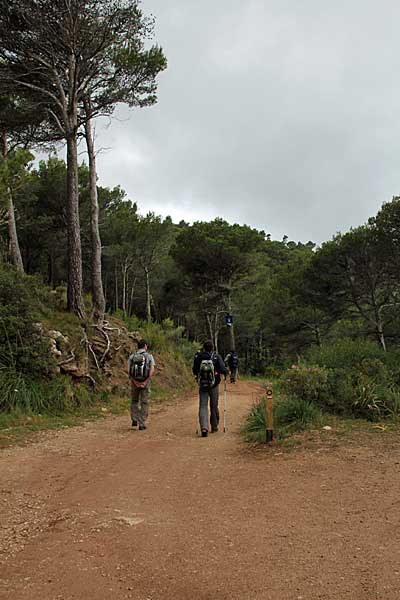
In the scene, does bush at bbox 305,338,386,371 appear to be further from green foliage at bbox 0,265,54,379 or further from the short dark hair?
green foliage at bbox 0,265,54,379

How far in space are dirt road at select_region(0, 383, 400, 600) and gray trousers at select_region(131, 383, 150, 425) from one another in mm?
1948

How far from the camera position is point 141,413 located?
8.96 meters

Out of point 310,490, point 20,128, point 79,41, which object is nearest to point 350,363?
point 310,490

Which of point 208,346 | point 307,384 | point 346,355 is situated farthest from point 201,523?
point 346,355

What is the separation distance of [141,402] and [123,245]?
23.2 meters

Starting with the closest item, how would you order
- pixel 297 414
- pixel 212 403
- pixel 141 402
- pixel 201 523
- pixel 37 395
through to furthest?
1. pixel 201 523
2. pixel 297 414
3. pixel 212 403
4. pixel 141 402
5. pixel 37 395

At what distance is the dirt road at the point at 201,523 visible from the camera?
3.05 meters

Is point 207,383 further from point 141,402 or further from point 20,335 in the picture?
point 20,335

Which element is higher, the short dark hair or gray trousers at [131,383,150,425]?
the short dark hair

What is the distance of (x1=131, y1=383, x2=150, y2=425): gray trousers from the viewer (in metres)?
8.86

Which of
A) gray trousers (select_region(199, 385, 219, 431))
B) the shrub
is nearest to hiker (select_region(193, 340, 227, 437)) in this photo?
gray trousers (select_region(199, 385, 219, 431))

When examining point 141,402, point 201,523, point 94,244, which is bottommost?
point 201,523

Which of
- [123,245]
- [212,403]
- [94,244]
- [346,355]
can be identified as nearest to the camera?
[212,403]

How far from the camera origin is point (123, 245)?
31219 mm
